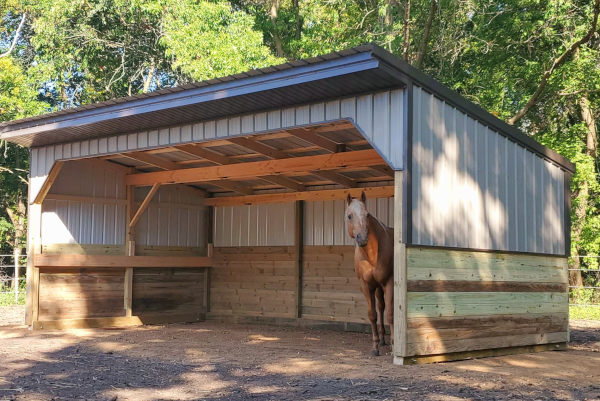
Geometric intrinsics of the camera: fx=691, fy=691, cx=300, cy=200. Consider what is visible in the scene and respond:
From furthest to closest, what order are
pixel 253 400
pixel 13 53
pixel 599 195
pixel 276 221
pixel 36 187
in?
pixel 13 53, pixel 599 195, pixel 276 221, pixel 36 187, pixel 253 400

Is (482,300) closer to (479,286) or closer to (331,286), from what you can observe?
(479,286)

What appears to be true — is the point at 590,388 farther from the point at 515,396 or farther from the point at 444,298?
the point at 444,298

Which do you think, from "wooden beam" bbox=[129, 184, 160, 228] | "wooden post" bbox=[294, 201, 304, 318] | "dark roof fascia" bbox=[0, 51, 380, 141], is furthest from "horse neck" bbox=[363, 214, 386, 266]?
"wooden beam" bbox=[129, 184, 160, 228]

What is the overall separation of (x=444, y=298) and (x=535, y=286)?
7.16 feet

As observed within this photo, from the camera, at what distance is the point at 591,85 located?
588 inches

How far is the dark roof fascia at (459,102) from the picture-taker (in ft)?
21.9

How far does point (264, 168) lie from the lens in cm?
988

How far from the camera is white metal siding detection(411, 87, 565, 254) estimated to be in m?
7.16

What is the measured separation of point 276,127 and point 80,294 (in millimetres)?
5442

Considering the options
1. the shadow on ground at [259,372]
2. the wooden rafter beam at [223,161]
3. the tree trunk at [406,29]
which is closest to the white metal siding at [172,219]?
the wooden rafter beam at [223,161]

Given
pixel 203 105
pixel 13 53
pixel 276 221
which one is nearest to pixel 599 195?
pixel 276 221

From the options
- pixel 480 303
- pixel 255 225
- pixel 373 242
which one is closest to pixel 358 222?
pixel 373 242

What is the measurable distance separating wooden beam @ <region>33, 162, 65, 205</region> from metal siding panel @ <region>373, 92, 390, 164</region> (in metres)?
5.71

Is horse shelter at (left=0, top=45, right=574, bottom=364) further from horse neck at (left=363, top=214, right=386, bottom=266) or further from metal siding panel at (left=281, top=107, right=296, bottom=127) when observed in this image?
horse neck at (left=363, top=214, right=386, bottom=266)
